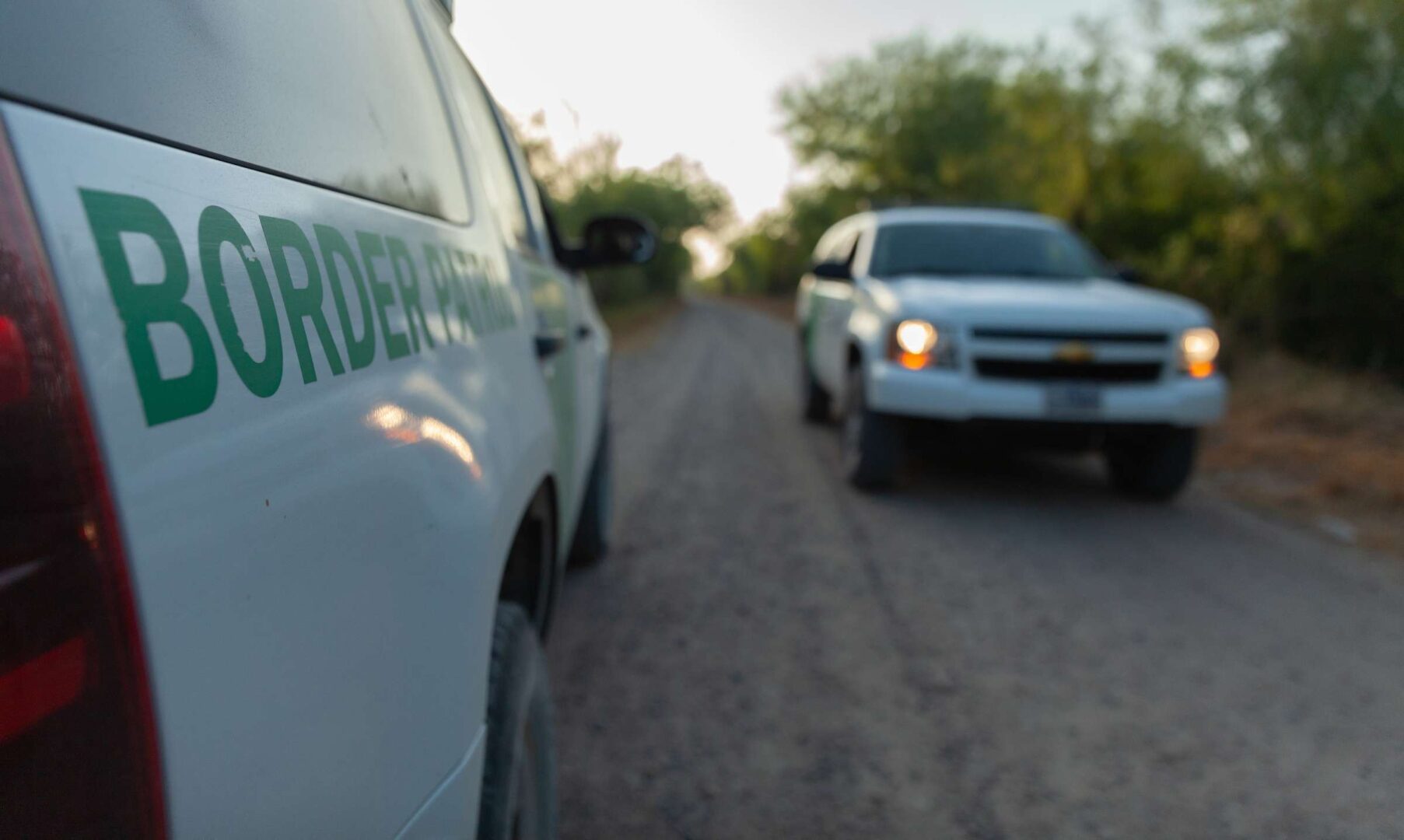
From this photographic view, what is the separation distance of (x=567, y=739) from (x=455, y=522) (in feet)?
5.37

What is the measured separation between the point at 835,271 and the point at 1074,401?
6.20 ft

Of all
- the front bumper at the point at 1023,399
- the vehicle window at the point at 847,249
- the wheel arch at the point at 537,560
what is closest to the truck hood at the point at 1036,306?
the front bumper at the point at 1023,399

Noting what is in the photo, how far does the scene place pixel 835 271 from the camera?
653 cm

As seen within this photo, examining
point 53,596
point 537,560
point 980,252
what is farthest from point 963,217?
point 53,596

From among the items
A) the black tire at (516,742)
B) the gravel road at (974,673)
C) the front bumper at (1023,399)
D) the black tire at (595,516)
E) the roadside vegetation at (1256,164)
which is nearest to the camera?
the black tire at (516,742)

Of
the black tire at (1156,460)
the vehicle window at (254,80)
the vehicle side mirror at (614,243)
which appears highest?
the vehicle window at (254,80)

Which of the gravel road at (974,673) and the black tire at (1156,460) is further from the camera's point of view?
the black tire at (1156,460)

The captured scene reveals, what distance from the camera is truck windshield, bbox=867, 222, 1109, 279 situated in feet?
21.3

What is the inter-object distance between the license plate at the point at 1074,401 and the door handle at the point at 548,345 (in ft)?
10.9

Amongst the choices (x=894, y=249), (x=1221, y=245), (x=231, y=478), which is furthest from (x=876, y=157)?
(x=231, y=478)

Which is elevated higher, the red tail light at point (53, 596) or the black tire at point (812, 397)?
the red tail light at point (53, 596)

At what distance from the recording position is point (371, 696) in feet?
3.53

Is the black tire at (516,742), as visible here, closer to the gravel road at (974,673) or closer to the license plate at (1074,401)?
the gravel road at (974,673)

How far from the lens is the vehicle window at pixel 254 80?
786 millimetres
